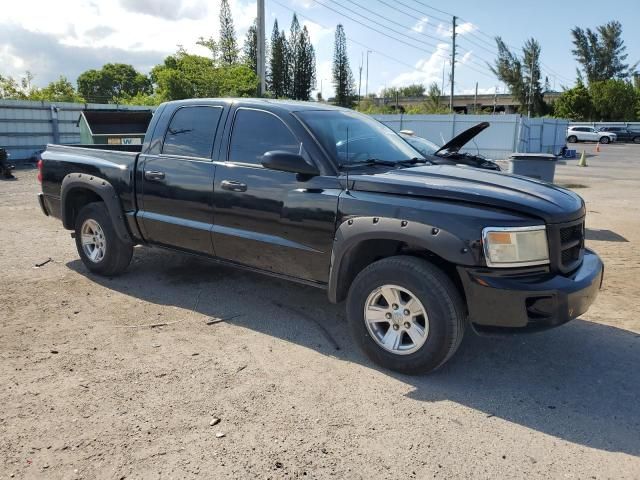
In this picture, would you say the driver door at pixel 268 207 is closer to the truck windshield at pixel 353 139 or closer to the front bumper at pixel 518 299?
the truck windshield at pixel 353 139

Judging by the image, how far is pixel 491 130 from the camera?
87.1 ft

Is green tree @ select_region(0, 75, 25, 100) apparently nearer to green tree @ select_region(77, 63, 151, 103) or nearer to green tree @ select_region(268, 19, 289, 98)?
green tree @ select_region(268, 19, 289, 98)

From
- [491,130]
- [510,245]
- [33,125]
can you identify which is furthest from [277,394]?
[491,130]

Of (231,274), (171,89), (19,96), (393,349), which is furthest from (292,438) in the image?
(19,96)

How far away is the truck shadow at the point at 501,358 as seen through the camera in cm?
329

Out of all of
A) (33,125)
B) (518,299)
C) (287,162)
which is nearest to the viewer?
(518,299)

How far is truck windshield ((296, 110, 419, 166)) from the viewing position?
4.28 m

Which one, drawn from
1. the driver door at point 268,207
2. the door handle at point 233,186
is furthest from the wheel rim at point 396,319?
the door handle at point 233,186

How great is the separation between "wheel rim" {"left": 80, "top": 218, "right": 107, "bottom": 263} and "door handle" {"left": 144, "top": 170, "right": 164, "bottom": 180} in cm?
93

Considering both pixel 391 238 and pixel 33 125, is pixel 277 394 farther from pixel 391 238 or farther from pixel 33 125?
pixel 33 125

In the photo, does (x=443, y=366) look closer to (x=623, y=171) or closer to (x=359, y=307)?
(x=359, y=307)

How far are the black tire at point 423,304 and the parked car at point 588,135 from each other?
4986 cm

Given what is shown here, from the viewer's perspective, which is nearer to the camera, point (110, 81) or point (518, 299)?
point (518, 299)

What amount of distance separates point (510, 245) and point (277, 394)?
1722mm
